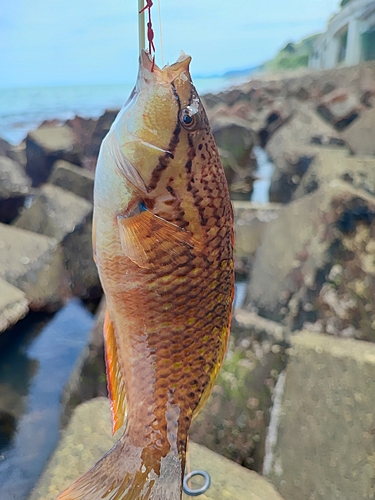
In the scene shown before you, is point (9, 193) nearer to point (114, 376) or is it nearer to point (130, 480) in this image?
point (114, 376)

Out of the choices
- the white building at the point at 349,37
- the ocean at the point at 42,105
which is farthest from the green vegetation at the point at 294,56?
the ocean at the point at 42,105

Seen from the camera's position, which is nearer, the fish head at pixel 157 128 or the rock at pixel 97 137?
the fish head at pixel 157 128

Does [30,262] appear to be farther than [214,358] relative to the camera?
Yes

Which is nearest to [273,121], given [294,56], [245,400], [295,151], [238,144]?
[238,144]

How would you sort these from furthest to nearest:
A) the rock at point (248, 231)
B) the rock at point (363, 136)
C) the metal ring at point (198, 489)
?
1. the rock at point (363, 136)
2. the rock at point (248, 231)
3. the metal ring at point (198, 489)

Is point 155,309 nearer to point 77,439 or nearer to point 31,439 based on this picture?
point 77,439

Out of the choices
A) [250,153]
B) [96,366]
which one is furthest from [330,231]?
[250,153]

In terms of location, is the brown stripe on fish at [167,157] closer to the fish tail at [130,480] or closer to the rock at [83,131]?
the fish tail at [130,480]
